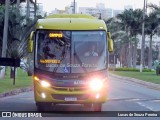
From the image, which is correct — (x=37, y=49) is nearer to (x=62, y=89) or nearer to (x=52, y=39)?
(x=52, y=39)

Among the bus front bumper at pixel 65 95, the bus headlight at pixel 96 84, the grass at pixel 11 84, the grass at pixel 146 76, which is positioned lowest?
the grass at pixel 146 76

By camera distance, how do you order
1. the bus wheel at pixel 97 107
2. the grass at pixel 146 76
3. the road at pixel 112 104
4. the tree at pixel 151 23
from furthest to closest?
the tree at pixel 151 23 → the grass at pixel 146 76 → the road at pixel 112 104 → the bus wheel at pixel 97 107

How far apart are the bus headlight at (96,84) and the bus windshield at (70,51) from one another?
43 centimetres

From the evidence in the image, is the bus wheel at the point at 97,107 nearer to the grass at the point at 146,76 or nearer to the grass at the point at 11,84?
the grass at the point at 11,84

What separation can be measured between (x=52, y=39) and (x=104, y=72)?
2.09m

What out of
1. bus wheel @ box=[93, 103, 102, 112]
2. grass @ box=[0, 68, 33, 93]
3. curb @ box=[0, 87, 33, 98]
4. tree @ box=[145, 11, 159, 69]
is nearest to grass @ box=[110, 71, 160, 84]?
grass @ box=[0, 68, 33, 93]

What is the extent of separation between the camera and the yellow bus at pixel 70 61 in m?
16.5

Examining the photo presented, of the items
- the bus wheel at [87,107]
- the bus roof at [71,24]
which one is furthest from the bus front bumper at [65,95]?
the bus roof at [71,24]

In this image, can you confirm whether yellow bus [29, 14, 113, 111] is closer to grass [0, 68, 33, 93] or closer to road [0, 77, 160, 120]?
road [0, 77, 160, 120]

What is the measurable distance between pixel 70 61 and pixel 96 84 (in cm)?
119

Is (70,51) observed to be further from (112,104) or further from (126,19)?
(126,19)

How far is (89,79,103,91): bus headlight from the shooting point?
1650 cm

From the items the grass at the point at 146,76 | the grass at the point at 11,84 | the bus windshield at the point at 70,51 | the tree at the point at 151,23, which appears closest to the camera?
the bus windshield at the point at 70,51

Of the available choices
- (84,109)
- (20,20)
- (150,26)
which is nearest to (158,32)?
(150,26)
